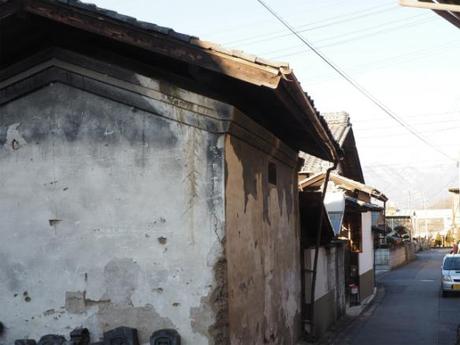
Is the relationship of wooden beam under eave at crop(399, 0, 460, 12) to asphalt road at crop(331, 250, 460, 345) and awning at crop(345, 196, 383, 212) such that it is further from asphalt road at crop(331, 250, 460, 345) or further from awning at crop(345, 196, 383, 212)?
awning at crop(345, 196, 383, 212)

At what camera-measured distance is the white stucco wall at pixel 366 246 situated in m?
24.6

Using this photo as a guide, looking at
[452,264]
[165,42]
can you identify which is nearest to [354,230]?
[452,264]

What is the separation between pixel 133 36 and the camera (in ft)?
22.3

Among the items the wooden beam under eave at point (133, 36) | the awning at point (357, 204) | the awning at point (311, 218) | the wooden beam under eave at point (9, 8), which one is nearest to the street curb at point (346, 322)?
the awning at point (311, 218)

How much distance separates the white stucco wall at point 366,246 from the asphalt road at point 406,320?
1.39 m

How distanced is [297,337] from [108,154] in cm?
624

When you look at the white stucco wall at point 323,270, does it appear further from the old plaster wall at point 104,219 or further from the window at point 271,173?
the old plaster wall at point 104,219

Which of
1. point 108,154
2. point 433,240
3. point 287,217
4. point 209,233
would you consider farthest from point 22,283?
point 433,240

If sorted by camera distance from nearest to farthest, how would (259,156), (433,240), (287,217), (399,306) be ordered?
(259,156) < (287,217) < (399,306) < (433,240)

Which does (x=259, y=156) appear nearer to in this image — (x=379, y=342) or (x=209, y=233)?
(x=209, y=233)

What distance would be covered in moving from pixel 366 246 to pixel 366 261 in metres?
0.64

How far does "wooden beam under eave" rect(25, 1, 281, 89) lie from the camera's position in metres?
6.67

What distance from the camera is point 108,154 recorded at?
7.32m

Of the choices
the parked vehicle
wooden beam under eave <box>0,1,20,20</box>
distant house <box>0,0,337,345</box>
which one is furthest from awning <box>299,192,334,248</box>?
the parked vehicle
